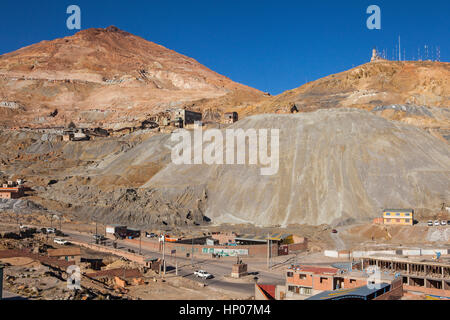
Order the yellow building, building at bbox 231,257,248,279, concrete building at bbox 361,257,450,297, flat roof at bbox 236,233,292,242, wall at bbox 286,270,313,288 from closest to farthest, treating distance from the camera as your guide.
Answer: wall at bbox 286,270,313,288
concrete building at bbox 361,257,450,297
building at bbox 231,257,248,279
flat roof at bbox 236,233,292,242
the yellow building

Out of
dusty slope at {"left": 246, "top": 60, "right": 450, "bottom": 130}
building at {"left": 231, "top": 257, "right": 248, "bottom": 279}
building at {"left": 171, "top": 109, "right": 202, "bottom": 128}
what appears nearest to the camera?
building at {"left": 231, "top": 257, "right": 248, "bottom": 279}

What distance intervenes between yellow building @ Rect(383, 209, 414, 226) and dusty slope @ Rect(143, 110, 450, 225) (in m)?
5.87

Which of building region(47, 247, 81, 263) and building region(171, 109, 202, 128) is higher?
building region(171, 109, 202, 128)

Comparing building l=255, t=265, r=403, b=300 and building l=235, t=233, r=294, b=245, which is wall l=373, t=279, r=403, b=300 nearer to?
building l=255, t=265, r=403, b=300

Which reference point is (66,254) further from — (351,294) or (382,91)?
(382,91)

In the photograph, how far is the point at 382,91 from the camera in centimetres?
14838

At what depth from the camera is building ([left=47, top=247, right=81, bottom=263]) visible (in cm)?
4843

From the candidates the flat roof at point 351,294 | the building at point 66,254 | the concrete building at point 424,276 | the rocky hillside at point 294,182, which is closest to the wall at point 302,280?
the flat roof at point 351,294

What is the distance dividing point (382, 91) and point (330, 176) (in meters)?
79.7

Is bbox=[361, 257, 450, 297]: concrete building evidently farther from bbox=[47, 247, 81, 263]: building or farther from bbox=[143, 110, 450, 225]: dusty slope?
bbox=[143, 110, 450, 225]: dusty slope

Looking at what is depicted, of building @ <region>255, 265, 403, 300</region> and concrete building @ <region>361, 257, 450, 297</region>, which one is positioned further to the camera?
concrete building @ <region>361, 257, 450, 297</region>

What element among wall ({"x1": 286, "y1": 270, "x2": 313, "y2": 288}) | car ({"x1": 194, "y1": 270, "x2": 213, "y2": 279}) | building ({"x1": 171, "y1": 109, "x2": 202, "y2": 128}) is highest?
building ({"x1": 171, "y1": 109, "x2": 202, "y2": 128})

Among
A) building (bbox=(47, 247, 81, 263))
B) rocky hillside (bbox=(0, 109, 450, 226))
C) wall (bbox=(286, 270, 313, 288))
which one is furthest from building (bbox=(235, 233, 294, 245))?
wall (bbox=(286, 270, 313, 288))
